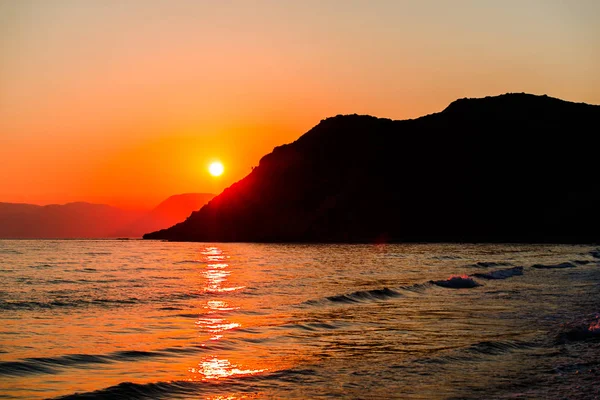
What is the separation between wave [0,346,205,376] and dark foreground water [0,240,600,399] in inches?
1.9

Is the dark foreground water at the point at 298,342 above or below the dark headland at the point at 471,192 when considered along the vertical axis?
below

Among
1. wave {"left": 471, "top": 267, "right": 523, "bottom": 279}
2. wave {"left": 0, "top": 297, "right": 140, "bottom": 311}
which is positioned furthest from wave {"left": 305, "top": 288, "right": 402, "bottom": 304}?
wave {"left": 471, "top": 267, "right": 523, "bottom": 279}

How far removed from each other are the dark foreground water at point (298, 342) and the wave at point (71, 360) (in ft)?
0.16

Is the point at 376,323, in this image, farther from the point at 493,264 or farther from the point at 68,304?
the point at 493,264

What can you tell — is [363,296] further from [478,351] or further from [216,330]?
[478,351]

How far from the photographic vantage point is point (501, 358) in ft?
50.5

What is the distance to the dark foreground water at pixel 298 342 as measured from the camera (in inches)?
512

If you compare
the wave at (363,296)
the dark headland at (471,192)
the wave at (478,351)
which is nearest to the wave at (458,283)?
the wave at (363,296)

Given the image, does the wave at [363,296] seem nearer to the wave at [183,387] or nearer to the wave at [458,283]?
the wave at [458,283]

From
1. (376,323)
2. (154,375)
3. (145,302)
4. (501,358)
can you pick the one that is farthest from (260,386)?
(145,302)

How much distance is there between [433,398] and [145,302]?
1839cm

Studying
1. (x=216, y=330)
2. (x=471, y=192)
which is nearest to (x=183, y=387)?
(x=216, y=330)

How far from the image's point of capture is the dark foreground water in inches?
512

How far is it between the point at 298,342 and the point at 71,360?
20.6ft
